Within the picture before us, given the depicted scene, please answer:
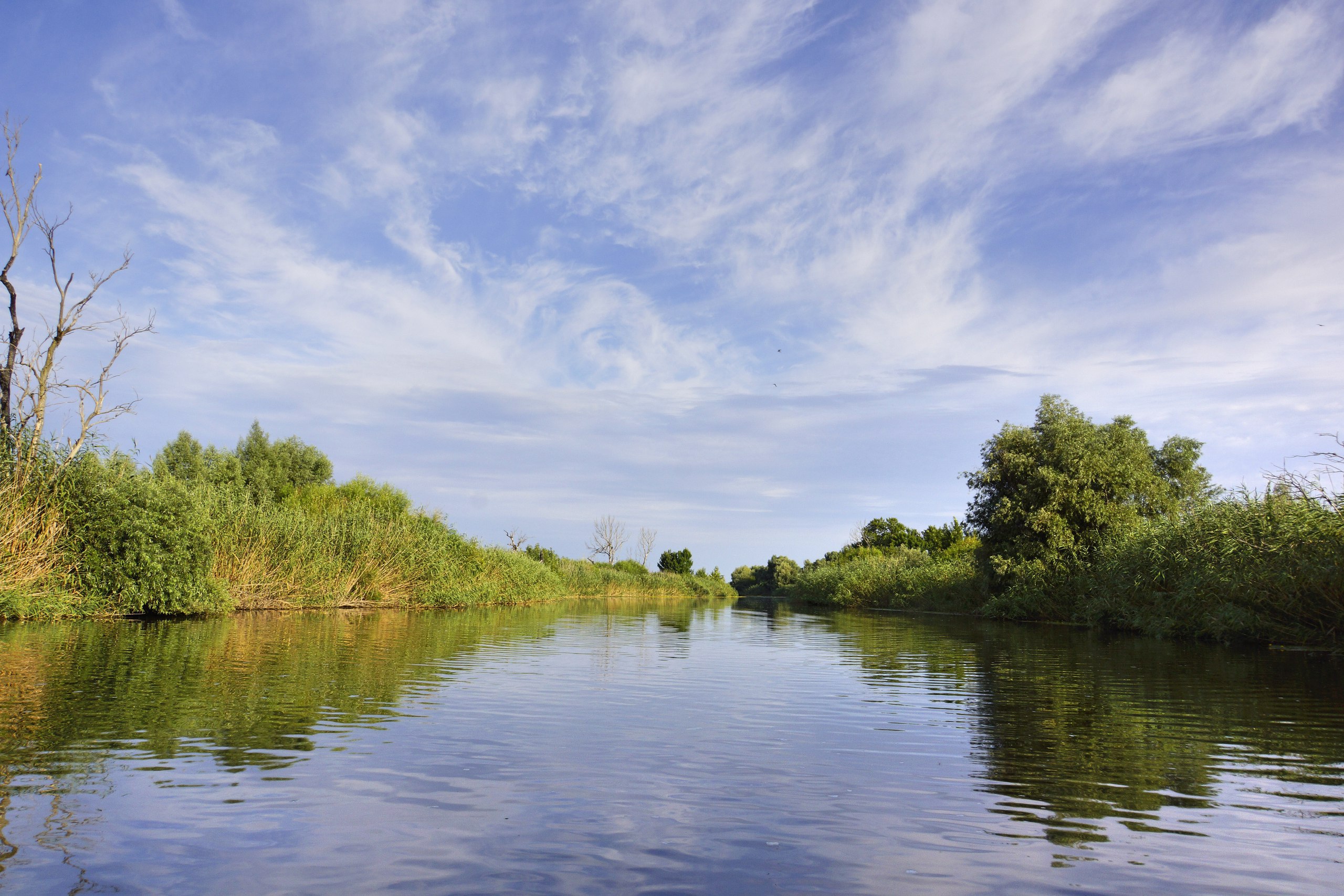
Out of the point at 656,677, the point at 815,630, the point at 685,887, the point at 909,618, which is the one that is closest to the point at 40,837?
the point at 685,887

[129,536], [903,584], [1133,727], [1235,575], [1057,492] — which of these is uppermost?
[1057,492]

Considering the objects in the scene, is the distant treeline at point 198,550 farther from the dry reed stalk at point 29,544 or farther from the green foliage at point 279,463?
the green foliage at point 279,463

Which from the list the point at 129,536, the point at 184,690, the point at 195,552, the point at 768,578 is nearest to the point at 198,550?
the point at 195,552

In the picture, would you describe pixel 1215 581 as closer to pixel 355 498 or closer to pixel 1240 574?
pixel 1240 574

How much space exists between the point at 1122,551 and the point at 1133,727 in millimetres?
20026

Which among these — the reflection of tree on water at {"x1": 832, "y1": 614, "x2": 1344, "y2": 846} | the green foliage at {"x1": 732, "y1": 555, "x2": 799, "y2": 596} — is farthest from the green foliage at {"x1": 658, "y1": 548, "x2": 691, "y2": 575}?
the reflection of tree on water at {"x1": 832, "y1": 614, "x2": 1344, "y2": 846}

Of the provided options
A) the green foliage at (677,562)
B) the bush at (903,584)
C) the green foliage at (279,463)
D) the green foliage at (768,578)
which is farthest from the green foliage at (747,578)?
the green foliage at (279,463)

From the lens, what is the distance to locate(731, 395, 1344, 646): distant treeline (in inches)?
633

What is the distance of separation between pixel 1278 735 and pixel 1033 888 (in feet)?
17.4

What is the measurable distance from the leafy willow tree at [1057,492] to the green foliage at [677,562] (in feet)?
201

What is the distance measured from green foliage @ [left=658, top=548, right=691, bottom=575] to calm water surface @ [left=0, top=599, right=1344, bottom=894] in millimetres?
84201

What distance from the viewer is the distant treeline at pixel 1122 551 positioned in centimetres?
1608

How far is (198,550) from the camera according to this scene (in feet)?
61.9

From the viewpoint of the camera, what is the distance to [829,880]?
3.22m
